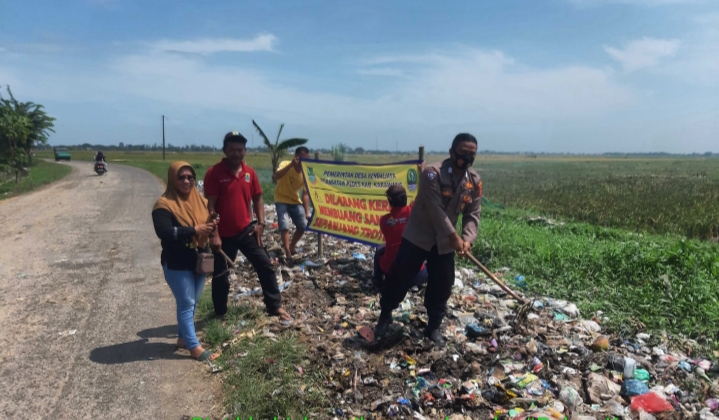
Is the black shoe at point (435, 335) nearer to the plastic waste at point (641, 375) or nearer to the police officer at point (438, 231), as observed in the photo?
the police officer at point (438, 231)

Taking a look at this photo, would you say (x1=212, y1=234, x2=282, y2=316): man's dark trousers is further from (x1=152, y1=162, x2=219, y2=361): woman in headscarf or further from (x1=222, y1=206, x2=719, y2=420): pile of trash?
(x1=152, y1=162, x2=219, y2=361): woman in headscarf

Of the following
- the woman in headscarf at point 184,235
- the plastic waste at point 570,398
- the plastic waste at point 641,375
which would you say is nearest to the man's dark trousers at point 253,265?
the woman in headscarf at point 184,235

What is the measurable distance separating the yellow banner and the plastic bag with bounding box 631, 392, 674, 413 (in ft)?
10.6

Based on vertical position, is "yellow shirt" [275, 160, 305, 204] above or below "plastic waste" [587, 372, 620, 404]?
above

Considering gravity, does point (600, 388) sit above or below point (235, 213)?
below

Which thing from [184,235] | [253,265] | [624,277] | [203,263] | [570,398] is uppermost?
[184,235]

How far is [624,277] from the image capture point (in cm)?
557

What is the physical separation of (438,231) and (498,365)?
1.12 m

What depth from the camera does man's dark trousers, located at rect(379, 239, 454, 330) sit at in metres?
4.00

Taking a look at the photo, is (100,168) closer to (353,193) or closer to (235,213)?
(353,193)

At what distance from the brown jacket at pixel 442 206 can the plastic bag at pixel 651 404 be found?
158 centimetres

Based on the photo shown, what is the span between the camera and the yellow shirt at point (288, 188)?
23.1ft

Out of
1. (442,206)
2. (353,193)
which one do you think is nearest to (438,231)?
(442,206)

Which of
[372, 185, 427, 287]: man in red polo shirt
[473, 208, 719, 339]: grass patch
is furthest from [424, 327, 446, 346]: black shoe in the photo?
[473, 208, 719, 339]: grass patch
